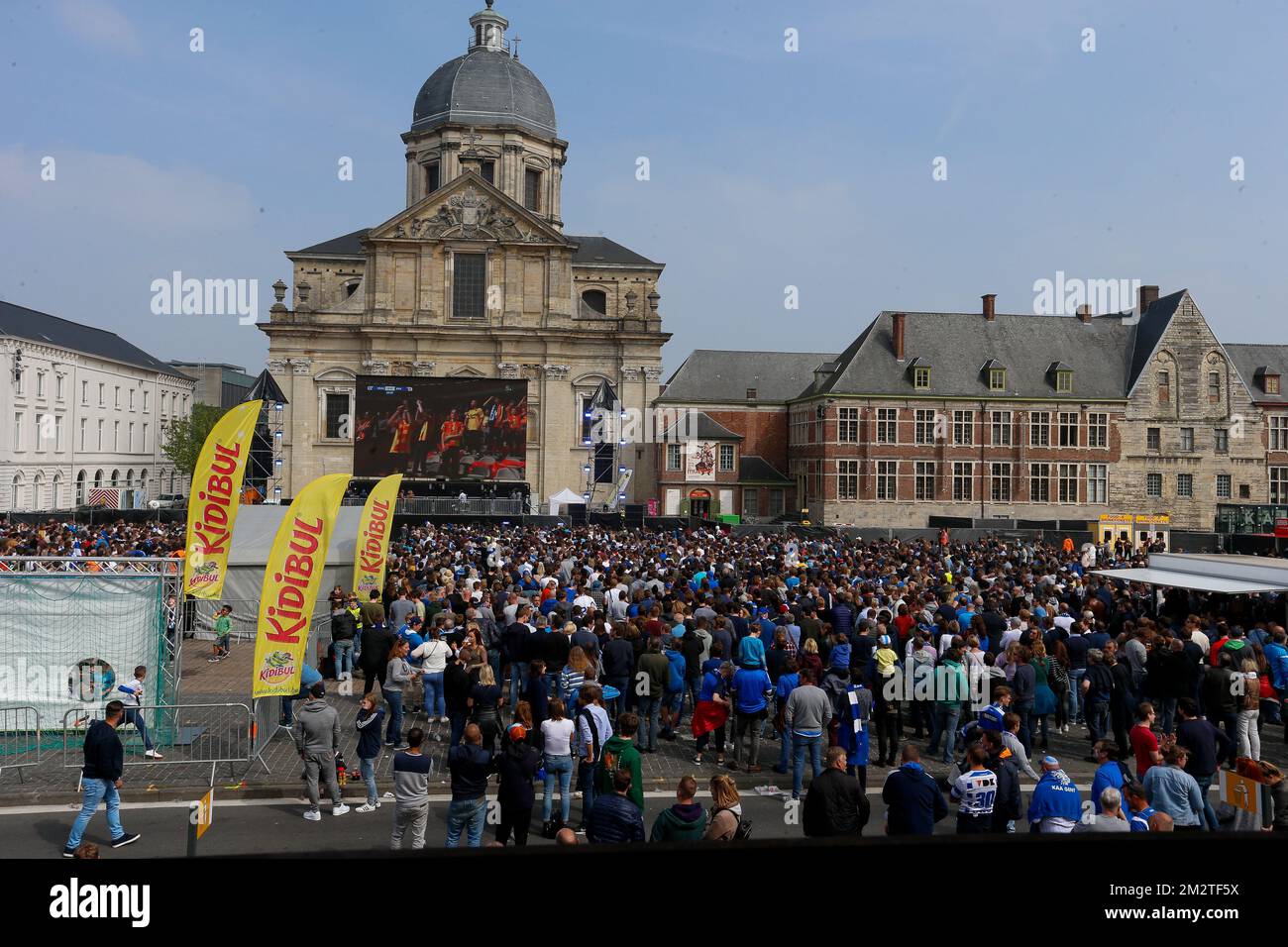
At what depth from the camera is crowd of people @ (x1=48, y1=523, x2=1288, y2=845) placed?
24.9 ft

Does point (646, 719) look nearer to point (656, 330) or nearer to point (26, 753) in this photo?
point (26, 753)

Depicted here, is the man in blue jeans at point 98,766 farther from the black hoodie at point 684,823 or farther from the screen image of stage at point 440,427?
the screen image of stage at point 440,427

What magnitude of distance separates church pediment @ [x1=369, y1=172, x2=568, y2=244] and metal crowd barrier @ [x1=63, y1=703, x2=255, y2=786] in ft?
155

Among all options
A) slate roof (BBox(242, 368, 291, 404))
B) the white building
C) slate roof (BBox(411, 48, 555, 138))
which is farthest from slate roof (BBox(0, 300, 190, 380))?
slate roof (BBox(411, 48, 555, 138))

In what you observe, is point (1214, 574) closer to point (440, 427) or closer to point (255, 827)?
point (255, 827)

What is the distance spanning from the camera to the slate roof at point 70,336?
56.1 metres

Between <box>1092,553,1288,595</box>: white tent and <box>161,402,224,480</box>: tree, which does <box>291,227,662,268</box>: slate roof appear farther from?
<box>1092,553,1288,595</box>: white tent

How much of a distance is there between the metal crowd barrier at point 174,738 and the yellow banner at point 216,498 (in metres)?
2.49

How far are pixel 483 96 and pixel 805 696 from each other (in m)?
61.6

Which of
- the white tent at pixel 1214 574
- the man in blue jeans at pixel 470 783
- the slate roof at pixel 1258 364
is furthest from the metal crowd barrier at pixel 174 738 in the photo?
the slate roof at pixel 1258 364

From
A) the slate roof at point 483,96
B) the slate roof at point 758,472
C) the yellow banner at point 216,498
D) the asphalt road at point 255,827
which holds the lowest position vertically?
the asphalt road at point 255,827
